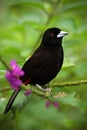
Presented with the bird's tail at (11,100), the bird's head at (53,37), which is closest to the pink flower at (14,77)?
the bird's tail at (11,100)

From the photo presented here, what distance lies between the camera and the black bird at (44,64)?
3.93 metres

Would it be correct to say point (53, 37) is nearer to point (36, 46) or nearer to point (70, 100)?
point (36, 46)

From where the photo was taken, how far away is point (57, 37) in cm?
470

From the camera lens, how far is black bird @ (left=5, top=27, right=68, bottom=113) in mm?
3934

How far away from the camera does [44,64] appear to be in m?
4.15

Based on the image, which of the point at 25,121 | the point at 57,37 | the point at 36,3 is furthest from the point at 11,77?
the point at 25,121

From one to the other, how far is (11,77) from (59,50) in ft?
5.45

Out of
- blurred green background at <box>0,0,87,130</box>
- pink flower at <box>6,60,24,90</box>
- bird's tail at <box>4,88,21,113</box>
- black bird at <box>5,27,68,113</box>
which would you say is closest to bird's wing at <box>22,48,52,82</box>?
black bird at <box>5,27,68,113</box>

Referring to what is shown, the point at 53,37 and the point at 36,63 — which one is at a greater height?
the point at 36,63

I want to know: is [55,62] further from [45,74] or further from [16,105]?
[16,105]

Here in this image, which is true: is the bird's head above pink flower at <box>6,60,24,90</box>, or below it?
below

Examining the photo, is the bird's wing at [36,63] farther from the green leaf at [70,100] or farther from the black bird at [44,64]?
the green leaf at [70,100]

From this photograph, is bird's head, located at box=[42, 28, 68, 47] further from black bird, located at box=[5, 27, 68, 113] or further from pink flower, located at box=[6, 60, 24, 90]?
pink flower, located at box=[6, 60, 24, 90]

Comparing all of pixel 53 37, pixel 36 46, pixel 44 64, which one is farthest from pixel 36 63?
pixel 36 46
